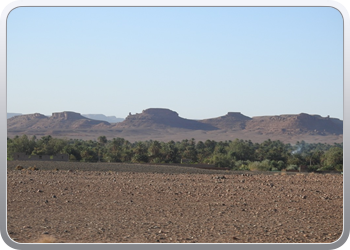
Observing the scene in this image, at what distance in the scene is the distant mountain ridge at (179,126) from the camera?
178 ft

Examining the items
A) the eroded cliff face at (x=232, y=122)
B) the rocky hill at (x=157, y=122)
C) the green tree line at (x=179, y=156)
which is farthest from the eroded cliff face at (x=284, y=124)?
the green tree line at (x=179, y=156)

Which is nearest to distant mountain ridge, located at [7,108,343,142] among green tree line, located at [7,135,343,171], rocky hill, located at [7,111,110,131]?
rocky hill, located at [7,111,110,131]

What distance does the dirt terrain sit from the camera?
6.43 m

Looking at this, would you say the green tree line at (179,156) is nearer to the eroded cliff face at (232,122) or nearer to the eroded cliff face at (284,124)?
the eroded cliff face at (232,122)

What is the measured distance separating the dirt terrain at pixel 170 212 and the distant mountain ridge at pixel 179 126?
1603 inches

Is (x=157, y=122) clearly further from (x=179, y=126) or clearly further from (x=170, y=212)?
(x=170, y=212)

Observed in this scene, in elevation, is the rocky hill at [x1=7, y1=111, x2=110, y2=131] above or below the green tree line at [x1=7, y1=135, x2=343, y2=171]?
above

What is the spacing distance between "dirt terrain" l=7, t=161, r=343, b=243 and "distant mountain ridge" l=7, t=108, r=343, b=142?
134 feet

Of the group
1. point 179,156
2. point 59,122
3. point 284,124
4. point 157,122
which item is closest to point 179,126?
point 157,122

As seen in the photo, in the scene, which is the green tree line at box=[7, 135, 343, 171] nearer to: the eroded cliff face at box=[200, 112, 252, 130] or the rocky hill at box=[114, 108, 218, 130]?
the eroded cliff face at box=[200, 112, 252, 130]

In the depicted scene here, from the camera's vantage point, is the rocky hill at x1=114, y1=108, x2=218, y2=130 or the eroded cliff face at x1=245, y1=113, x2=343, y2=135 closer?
the eroded cliff face at x1=245, y1=113, x2=343, y2=135

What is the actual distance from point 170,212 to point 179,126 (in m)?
52.7

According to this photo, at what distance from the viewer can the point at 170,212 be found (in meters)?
8.16
